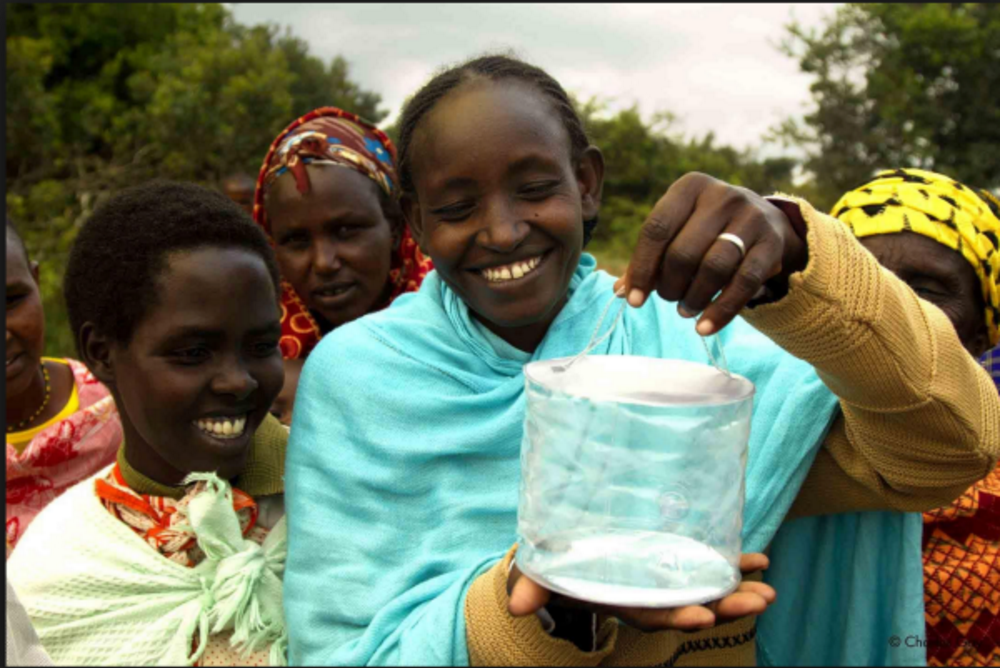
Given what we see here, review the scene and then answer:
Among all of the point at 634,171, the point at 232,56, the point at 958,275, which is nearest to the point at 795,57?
the point at 634,171

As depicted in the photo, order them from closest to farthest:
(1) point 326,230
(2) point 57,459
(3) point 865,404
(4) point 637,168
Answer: (3) point 865,404
(2) point 57,459
(1) point 326,230
(4) point 637,168

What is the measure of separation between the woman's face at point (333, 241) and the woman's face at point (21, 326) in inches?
32.0

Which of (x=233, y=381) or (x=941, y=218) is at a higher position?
(x=941, y=218)

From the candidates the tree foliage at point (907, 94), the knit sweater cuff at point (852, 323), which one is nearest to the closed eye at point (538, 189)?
the knit sweater cuff at point (852, 323)

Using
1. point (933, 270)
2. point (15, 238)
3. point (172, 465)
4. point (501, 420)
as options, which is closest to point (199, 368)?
point (172, 465)

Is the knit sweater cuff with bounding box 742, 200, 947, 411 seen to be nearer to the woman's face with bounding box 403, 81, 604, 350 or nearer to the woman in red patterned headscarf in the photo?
the woman's face with bounding box 403, 81, 604, 350

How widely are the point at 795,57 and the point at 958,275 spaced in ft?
62.0

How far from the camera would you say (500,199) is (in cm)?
190

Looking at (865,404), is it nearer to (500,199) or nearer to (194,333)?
(500,199)

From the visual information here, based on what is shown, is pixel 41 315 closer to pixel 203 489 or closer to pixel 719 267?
pixel 203 489

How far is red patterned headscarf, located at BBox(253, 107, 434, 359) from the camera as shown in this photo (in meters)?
3.29

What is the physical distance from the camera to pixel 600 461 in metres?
1.56

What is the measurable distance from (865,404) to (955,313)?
841mm

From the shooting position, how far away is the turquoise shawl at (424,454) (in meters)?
1.86
